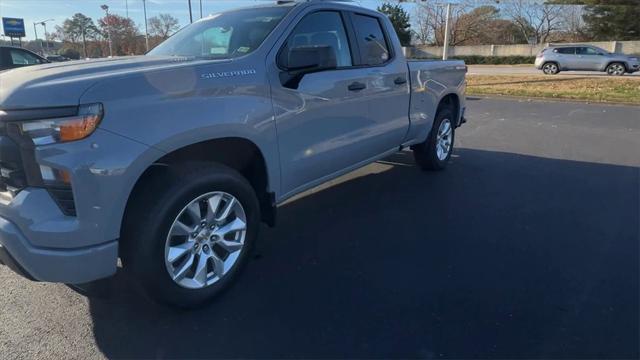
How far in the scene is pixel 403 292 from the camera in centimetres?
315

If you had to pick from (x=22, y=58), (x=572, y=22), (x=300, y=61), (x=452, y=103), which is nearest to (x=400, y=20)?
(x=572, y=22)

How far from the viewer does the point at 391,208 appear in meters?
4.76

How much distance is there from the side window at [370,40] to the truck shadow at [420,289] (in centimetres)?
148

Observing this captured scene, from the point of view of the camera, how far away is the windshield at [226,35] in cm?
347

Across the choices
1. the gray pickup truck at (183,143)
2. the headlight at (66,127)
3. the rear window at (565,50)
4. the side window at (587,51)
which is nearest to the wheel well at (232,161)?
the gray pickup truck at (183,143)

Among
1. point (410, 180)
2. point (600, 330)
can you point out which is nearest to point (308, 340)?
point (600, 330)

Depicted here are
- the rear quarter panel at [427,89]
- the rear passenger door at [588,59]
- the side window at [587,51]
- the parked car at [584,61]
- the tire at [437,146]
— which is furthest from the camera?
the side window at [587,51]

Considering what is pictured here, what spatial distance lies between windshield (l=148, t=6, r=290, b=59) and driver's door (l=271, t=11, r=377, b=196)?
247mm

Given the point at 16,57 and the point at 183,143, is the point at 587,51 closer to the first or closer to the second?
the point at 16,57

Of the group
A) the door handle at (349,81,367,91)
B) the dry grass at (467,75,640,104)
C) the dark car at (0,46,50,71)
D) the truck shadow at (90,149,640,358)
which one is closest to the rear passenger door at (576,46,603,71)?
the dry grass at (467,75,640,104)

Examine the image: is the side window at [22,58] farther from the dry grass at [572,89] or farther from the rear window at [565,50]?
the rear window at [565,50]

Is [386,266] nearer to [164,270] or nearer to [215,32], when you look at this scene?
[164,270]

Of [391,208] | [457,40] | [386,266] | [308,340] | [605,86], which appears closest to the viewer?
[308,340]

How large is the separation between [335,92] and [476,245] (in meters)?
1.70
